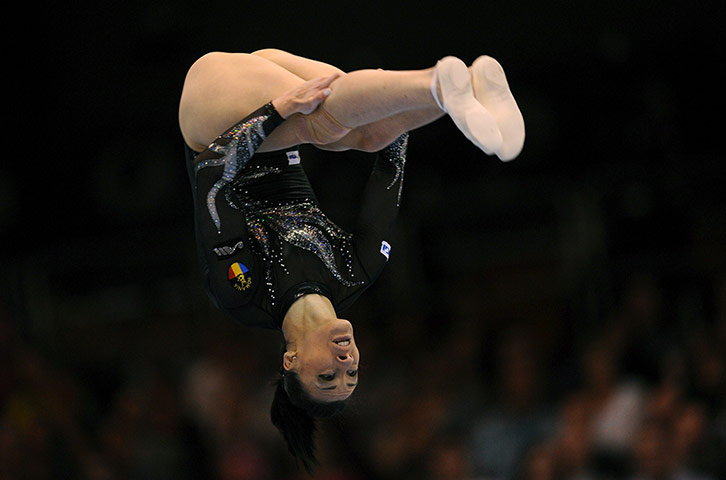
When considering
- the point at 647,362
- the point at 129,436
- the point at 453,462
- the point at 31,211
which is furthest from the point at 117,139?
the point at 647,362

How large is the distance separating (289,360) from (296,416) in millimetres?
289

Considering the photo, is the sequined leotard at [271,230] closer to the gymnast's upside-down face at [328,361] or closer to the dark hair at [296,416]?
the gymnast's upside-down face at [328,361]

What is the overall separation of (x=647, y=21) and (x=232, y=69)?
4202mm

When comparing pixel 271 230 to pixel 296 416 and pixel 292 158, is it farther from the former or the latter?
pixel 296 416

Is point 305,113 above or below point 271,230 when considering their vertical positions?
above

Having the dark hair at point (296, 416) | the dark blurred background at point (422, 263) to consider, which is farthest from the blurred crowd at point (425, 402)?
the dark hair at point (296, 416)

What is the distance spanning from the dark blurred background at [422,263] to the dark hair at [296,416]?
2.30 m

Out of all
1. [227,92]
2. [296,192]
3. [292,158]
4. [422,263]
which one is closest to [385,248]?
[296,192]

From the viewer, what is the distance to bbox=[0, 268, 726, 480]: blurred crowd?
532 centimetres

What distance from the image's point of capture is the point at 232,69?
11.4ft

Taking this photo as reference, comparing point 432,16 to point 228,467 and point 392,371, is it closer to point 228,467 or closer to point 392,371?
point 392,371

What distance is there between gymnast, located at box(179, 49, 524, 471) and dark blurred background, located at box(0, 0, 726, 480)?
2466 millimetres

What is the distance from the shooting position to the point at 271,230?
3445 millimetres

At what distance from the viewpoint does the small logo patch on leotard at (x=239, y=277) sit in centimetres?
322
